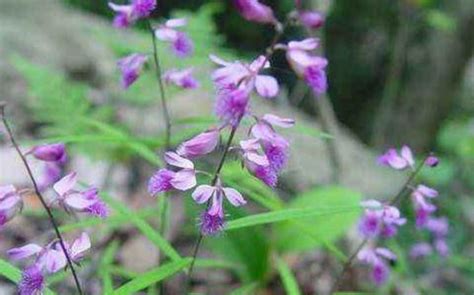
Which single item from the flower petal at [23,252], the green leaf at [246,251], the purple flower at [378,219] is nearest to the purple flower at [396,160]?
the purple flower at [378,219]

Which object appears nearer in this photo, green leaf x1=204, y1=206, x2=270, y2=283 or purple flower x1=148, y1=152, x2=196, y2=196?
purple flower x1=148, y1=152, x2=196, y2=196

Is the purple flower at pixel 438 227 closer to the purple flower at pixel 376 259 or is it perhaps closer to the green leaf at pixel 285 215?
the purple flower at pixel 376 259

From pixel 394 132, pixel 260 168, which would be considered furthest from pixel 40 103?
pixel 394 132

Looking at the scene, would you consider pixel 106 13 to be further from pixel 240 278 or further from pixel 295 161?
pixel 240 278

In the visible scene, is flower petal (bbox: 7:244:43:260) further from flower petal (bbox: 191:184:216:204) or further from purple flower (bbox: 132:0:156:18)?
purple flower (bbox: 132:0:156:18)

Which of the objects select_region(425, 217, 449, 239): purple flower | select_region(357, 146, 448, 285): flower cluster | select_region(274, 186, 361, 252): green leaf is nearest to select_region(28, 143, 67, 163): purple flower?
select_region(357, 146, 448, 285): flower cluster
